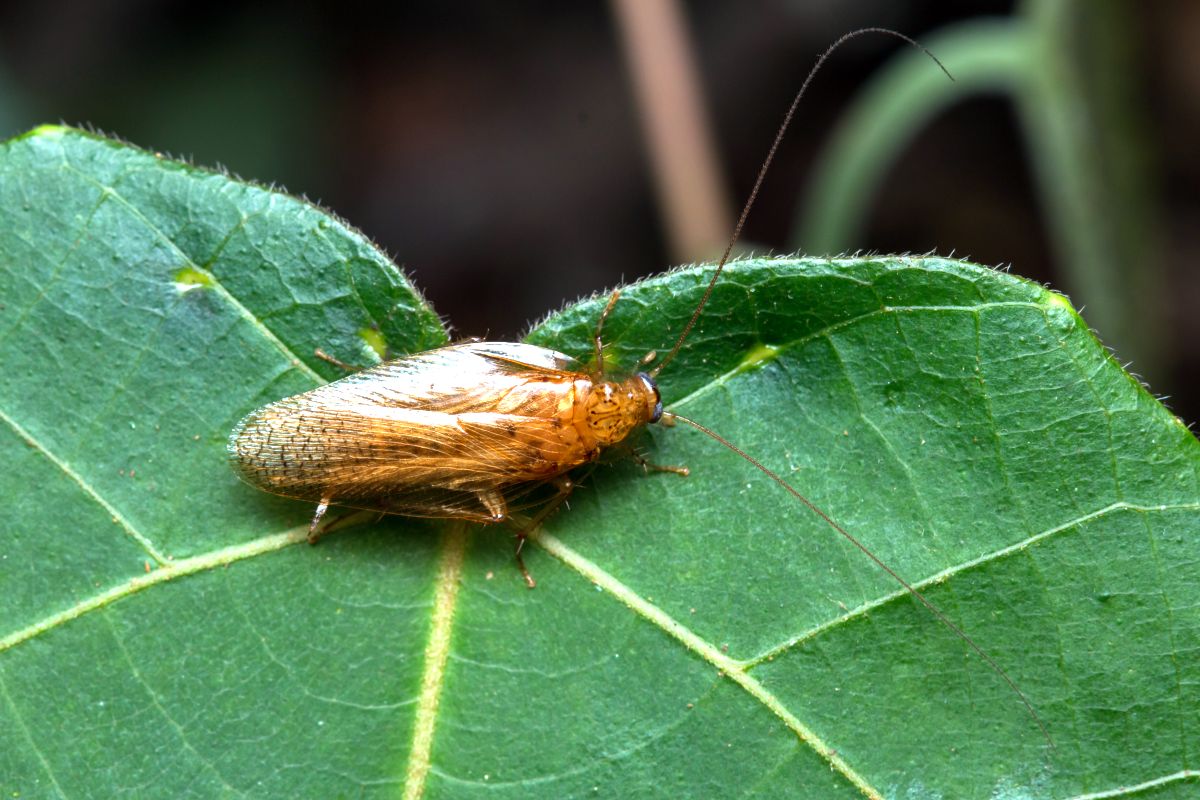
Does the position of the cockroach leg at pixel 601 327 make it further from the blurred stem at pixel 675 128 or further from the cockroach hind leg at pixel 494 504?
the blurred stem at pixel 675 128

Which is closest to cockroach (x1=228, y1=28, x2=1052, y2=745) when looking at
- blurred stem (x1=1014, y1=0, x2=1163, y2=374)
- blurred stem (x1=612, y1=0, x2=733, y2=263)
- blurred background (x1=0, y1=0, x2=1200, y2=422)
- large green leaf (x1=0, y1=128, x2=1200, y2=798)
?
large green leaf (x1=0, y1=128, x2=1200, y2=798)

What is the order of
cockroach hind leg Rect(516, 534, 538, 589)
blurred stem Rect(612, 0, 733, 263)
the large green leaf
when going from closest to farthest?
the large green leaf < cockroach hind leg Rect(516, 534, 538, 589) < blurred stem Rect(612, 0, 733, 263)

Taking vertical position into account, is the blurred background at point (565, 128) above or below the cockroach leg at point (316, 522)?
above

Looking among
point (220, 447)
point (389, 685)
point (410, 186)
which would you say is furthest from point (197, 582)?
point (410, 186)

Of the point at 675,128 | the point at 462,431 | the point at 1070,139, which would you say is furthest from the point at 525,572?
the point at 1070,139

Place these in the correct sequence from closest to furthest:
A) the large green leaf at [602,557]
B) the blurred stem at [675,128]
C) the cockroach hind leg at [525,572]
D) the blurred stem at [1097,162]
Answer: the large green leaf at [602,557] → the cockroach hind leg at [525,572] → the blurred stem at [1097,162] → the blurred stem at [675,128]

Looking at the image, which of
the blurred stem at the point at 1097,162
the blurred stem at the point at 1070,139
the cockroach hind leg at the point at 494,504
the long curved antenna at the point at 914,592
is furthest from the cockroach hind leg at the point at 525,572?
the blurred stem at the point at 1097,162

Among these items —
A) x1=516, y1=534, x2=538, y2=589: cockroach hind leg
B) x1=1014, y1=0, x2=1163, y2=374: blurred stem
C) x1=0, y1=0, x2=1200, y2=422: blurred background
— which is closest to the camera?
x1=516, y1=534, x2=538, y2=589: cockroach hind leg

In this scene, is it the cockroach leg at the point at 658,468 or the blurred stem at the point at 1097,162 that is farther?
the blurred stem at the point at 1097,162

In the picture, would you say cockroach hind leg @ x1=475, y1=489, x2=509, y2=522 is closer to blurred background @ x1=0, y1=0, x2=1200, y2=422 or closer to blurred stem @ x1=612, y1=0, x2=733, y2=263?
blurred stem @ x1=612, y1=0, x2=733, y2=263
